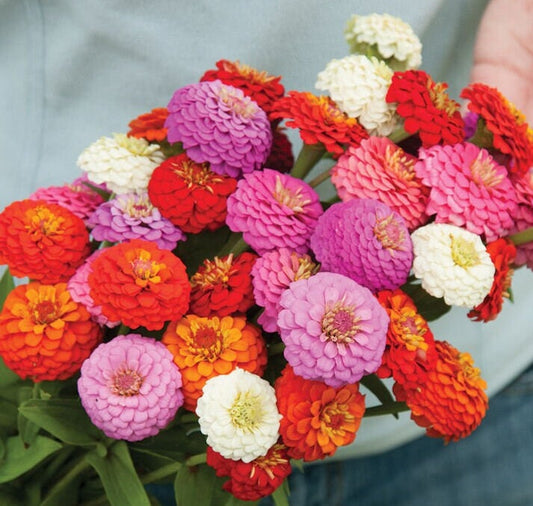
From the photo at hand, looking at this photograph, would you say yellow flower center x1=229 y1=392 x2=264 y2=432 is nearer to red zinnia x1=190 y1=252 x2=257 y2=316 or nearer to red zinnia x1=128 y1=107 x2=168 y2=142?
red zinnia x1=190 y1=252 x2=257 y2=316

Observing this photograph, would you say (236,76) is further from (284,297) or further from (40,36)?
(40,36)

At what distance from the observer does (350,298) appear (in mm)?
343

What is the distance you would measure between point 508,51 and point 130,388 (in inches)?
20.3

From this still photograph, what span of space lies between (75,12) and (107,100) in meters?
0.10

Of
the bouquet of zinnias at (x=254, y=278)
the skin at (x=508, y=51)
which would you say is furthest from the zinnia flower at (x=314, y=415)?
the skin at (x=508, y=51)

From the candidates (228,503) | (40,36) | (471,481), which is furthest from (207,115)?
(471,481)

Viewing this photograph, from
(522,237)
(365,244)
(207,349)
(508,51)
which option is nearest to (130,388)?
(207,349)

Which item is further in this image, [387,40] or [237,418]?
[387,40]

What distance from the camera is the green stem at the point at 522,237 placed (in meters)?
0.41

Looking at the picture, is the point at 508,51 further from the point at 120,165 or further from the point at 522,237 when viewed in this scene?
the point at 120,165

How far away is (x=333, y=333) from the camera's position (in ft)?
1.11

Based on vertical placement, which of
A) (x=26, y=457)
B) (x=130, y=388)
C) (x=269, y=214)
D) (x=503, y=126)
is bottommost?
(x=26, y=457)

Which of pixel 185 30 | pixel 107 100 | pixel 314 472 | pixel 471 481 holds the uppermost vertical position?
pixel 185 30

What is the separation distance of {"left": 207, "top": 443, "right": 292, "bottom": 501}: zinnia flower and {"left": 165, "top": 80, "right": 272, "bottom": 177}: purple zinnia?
0.17 meters
